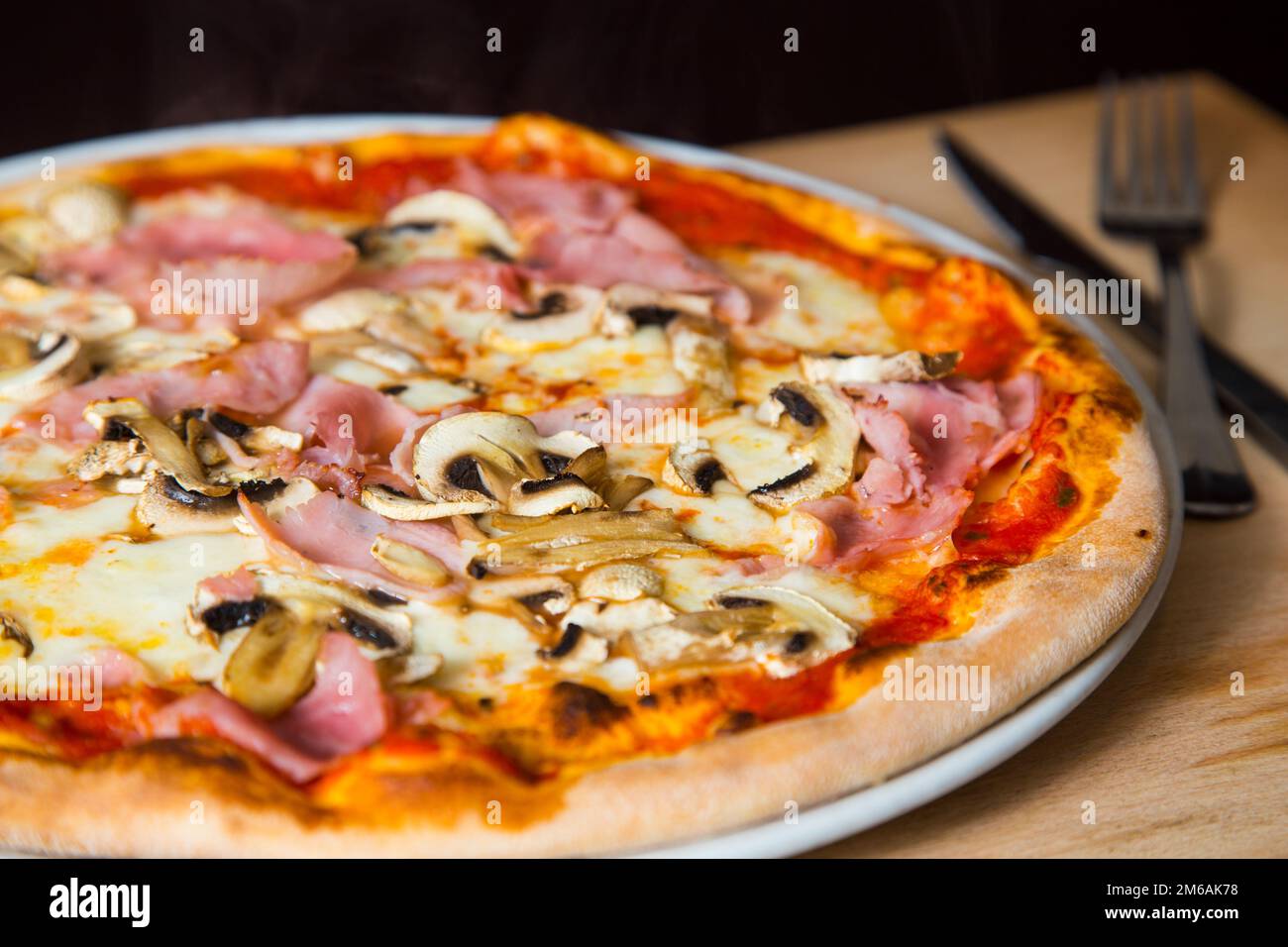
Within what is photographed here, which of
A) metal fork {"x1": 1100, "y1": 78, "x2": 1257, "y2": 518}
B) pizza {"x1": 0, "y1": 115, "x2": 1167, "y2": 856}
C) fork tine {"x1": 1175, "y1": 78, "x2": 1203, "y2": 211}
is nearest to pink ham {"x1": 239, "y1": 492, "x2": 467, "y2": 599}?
pizza {"x1": 0, "y1": 115, "x2": 1167, "y2": 856}

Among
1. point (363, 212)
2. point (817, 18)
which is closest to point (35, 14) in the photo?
point (363, 212)

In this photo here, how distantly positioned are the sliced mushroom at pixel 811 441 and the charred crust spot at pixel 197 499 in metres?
0.71

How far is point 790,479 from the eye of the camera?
A: 200cm

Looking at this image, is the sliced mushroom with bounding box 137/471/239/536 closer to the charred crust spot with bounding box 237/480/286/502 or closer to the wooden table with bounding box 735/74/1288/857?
the charred crust spot with bounding box 237/480/286/502

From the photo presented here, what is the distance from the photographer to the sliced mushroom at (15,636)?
1.66 meters

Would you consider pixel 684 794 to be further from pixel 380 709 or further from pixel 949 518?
pixel 949 518

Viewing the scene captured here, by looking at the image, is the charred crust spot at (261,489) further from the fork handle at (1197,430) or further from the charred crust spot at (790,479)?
the fork handle at (1197,430)

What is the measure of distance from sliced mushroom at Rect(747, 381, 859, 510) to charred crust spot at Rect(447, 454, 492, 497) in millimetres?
379

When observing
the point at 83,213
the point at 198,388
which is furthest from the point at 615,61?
the point at 198,388

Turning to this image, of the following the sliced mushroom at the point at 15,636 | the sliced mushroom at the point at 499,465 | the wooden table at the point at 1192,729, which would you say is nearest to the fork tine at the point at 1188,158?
the wooden table at the point at 1192,729

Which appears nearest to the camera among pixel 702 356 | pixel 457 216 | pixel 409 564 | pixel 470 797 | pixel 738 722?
pixel 470 797

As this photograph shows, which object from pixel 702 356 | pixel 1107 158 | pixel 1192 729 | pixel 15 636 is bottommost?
pixel 1192 729

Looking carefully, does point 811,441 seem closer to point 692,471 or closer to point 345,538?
point 692,471

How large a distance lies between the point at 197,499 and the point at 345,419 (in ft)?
0.87
